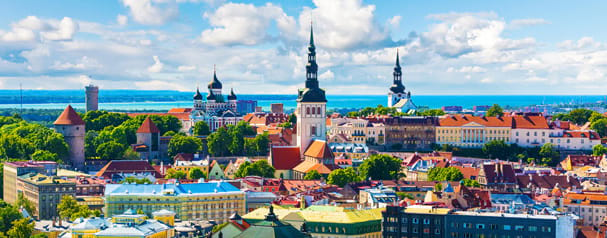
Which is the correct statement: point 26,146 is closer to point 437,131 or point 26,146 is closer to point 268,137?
point 268,137

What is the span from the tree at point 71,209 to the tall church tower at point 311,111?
35089 millimetres

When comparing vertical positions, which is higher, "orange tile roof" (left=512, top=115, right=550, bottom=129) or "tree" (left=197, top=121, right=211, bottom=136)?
"orange tile roof" (left=512, top=115, right=550, bottom=129)

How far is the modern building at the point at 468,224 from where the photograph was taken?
57.3 m

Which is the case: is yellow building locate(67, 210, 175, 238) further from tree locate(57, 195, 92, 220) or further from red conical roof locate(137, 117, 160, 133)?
red conical roof locate(137, 117, 160, 133)

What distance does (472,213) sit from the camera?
195ft

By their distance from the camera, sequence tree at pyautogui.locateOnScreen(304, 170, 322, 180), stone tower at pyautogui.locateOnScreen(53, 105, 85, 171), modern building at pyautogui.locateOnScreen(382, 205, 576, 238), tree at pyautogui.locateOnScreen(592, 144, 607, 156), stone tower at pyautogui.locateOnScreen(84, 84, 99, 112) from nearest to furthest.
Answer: modern building at pyautogui.locateOnScreen(382, 205, 576, 238), tree at pyautogui.locateOnScreen(304, 170, 322, 180), stone tower at pyautogui.locateOnScreen(53, 105, 85, 171), tree at pyautogui.locateOnScreen(592, 144, 607, 156), stone tower at pyautogui.locateOnScreen(84, 84, 99, 112)

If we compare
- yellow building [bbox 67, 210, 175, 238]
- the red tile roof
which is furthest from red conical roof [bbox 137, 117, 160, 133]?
yellow building [bbox 67, 210, 175, 238]

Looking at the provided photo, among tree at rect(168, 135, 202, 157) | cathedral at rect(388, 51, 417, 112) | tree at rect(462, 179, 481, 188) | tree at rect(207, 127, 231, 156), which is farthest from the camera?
Answer: cathedral at rect(388, 51, 417, 112)

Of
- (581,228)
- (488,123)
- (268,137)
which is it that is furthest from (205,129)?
(581,228)

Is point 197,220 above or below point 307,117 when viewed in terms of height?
below

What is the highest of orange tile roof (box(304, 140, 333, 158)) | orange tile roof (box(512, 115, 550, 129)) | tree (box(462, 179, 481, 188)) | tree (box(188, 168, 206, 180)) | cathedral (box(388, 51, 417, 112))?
cathedral (box(388, 51, 417, 112))

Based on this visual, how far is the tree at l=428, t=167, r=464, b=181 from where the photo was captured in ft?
283

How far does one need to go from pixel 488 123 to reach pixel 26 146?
5005cm

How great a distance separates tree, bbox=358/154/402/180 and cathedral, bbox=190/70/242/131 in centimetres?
5066
